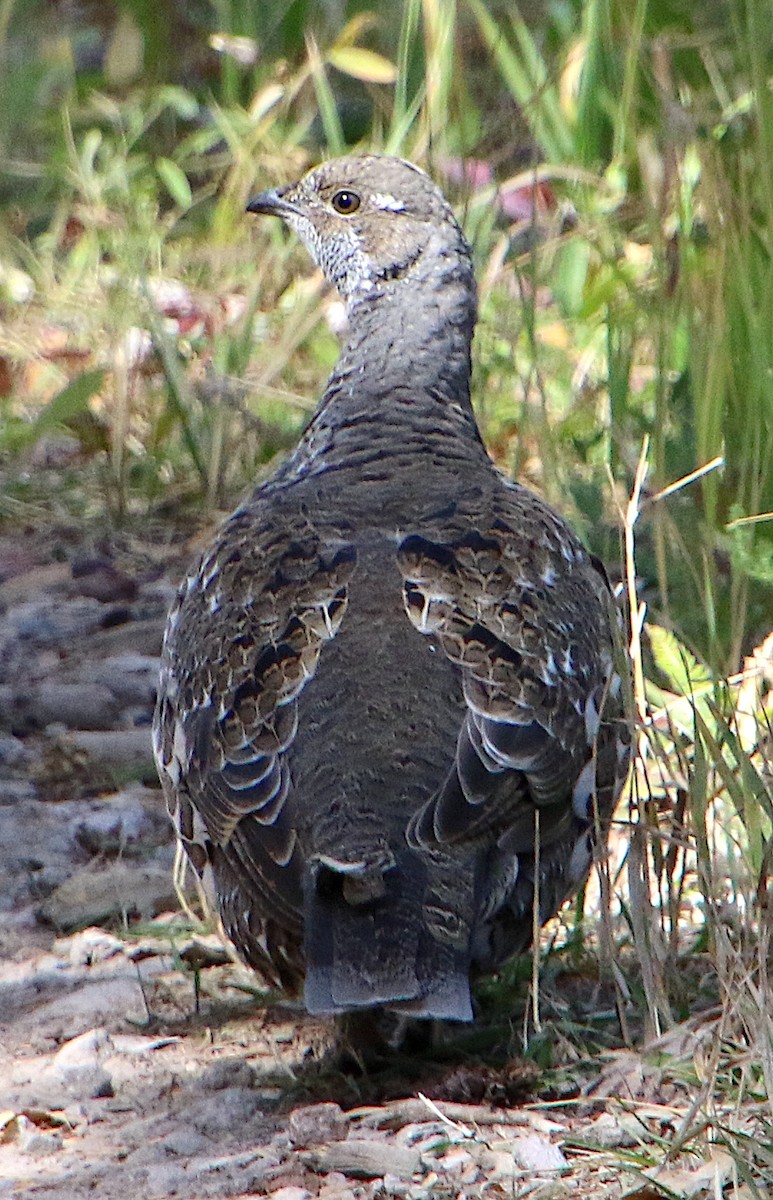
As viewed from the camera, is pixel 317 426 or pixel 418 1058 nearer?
pixel 418 1058

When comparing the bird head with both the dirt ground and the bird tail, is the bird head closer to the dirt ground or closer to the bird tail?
the dirt ground

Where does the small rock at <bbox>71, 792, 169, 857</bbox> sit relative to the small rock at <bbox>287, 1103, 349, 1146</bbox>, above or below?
above

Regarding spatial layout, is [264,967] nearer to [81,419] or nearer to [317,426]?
[317,426]

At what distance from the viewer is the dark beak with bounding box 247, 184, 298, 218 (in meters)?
4.86

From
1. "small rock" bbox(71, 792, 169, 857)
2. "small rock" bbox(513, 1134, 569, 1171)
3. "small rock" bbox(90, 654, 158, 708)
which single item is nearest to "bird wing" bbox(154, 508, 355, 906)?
"small rock" bbox(513, 1134, 569, 1171)

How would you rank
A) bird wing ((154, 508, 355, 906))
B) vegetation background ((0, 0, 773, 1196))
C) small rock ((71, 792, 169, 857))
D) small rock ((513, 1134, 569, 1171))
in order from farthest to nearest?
small rock ((71, 792, 169, 857)), vegetation background ((0, 0, 773, 1196)), bird wing ((154, 508, 355, 906)), small rock ((513, 1134, 569, 1171))

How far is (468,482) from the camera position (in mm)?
3838

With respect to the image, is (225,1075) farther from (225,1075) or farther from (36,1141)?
(36,1141)

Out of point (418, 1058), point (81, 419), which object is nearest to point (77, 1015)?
point (418, 1058)

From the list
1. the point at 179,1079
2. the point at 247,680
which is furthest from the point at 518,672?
the point at 179,1079

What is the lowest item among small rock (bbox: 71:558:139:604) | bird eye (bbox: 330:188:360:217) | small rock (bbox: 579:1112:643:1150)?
small rock (bbox: 579:1112:643:1150)

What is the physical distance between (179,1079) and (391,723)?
74 centimetres

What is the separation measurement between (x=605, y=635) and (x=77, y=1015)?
4.09ft

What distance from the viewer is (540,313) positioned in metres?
7.06
